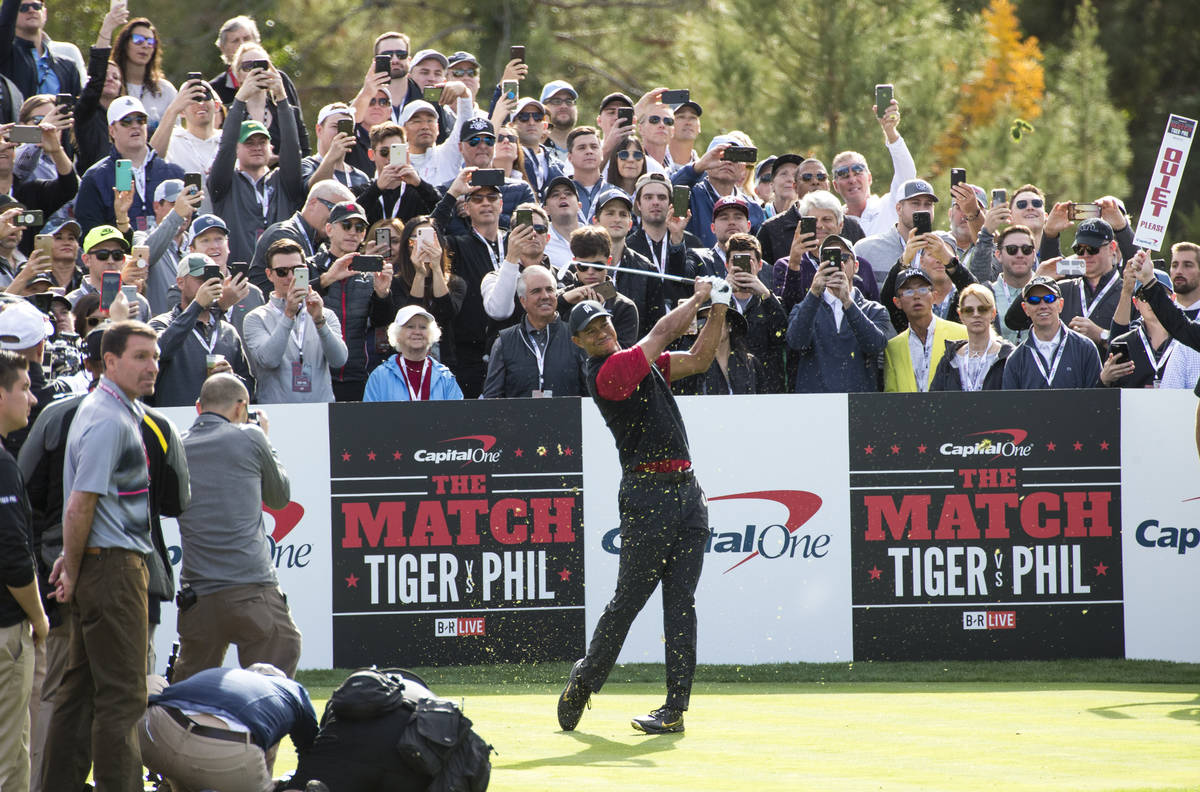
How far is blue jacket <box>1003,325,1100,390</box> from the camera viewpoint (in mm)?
11656

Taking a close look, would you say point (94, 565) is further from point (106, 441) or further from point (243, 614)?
point (243, 614)

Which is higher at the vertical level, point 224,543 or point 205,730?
point 224,543

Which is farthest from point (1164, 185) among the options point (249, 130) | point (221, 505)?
point (221, 505)

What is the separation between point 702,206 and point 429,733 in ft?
25.0

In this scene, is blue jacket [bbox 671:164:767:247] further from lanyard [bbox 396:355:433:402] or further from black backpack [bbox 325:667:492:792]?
black backpack [bbox 325:667:492:792]

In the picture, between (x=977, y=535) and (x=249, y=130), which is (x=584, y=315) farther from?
(x=249, y=130)

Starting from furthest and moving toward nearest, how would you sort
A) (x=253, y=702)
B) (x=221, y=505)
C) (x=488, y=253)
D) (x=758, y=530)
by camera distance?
(x=488, y=253)
(x=758, y=530)
(x=221, y=505)
(x=253, y=702)

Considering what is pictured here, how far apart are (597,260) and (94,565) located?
17.0 feet

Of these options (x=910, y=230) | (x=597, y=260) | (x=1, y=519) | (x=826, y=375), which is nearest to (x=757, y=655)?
(x=826, y=375)

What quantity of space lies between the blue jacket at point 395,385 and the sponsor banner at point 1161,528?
15.2 ft

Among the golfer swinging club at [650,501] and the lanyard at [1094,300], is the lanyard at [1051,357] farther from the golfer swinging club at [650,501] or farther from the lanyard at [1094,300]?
the golfer swinging club at [650,501]

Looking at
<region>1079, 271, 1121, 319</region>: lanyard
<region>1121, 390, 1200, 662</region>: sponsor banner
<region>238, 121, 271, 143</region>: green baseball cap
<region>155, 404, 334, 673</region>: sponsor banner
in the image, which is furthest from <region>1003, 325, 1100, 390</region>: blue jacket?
<region>238, 121, 271, 143</region>: green baseball cap

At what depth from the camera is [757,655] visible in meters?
11.2

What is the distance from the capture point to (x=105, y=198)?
13.0 metres
